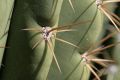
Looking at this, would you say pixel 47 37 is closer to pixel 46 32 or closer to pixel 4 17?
pixel 46 32

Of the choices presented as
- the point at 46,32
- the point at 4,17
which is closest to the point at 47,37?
the point at 46,32

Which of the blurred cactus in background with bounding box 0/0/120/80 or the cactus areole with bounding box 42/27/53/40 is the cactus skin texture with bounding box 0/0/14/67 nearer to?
the blurred cactus in background with bounding box 0/0/120/80

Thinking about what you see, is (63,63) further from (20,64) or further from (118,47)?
(118,47)

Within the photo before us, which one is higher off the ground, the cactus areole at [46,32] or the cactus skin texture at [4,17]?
the cactus skin texture at [4,17]

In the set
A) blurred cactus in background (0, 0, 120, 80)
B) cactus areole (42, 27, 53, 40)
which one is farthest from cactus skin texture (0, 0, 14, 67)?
cactus areole (42, 27, 53, 40)

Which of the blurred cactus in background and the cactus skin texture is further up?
the cactus skin texture

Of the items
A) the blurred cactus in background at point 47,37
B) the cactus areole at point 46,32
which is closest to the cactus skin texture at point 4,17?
the blurred cactus in background at point 47,37

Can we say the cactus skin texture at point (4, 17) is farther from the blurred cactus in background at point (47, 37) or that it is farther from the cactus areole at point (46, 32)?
the cactus areole at point (46, 32)

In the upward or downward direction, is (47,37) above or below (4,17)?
below
